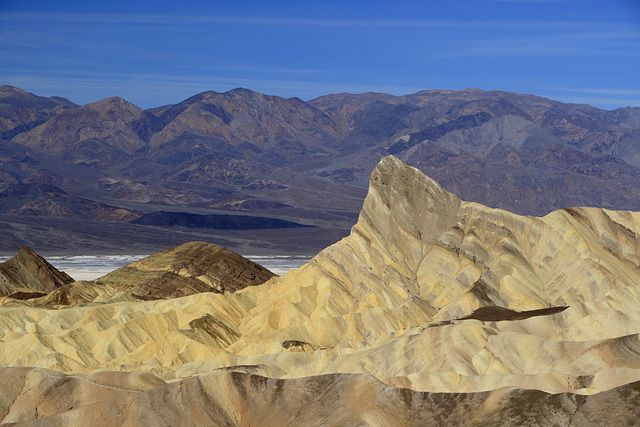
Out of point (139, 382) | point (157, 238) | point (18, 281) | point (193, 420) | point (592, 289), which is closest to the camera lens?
point (193, 420)

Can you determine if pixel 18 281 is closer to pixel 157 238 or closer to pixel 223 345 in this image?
pixel 223 345

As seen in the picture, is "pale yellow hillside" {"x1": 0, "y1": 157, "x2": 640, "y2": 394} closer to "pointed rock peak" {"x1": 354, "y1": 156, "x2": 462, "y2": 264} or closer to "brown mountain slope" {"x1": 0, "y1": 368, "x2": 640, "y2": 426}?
"pointed rock peak" {"x1": 354, "y1": 156, "x2": 462, "y2": 264}

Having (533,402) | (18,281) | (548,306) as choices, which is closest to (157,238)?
(18,281)

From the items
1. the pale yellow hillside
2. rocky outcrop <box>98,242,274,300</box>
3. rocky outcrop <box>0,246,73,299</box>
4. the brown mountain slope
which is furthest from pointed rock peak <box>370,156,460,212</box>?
the brown mountain slope

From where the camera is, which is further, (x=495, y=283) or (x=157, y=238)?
(x=157, y=238)

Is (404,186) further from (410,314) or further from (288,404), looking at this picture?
(288,404)

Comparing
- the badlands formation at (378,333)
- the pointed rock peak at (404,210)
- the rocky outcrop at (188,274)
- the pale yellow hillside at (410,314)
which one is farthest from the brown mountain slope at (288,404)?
the rocky outcrop at (188,274)
